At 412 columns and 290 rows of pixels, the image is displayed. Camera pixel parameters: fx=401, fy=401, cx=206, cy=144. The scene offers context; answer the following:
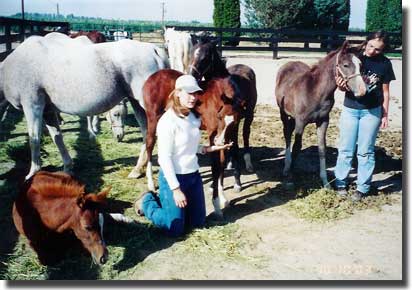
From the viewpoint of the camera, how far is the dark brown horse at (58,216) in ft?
10.2

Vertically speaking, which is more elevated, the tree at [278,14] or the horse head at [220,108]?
the tree at [278,14]

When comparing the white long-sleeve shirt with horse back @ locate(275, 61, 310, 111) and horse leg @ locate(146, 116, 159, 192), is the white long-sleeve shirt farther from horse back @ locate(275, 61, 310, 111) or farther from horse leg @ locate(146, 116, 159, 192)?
horse back @ locate(275, 61, 310, 111)

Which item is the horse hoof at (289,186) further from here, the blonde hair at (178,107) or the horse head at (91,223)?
the horse head at (91,223)

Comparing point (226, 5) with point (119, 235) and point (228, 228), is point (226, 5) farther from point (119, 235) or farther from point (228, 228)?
point (119, 235)

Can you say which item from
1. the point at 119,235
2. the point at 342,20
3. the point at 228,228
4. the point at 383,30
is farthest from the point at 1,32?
the point at 383,30

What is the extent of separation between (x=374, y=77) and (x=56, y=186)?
3.37 m

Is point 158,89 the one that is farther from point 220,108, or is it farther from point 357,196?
point 357,196

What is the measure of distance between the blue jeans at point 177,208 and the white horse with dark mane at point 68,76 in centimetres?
152

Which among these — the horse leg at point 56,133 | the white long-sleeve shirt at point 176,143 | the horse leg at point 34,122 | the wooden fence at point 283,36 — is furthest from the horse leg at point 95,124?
the white long-sleeve shirt at point 176,143

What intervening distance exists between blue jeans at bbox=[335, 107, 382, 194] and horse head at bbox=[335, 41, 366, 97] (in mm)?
308

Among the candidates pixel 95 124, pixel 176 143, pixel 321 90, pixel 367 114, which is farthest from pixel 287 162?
pixel 95 124

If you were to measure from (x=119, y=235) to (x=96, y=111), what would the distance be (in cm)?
181

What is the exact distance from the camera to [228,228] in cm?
402

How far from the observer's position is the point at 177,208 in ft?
12.2
